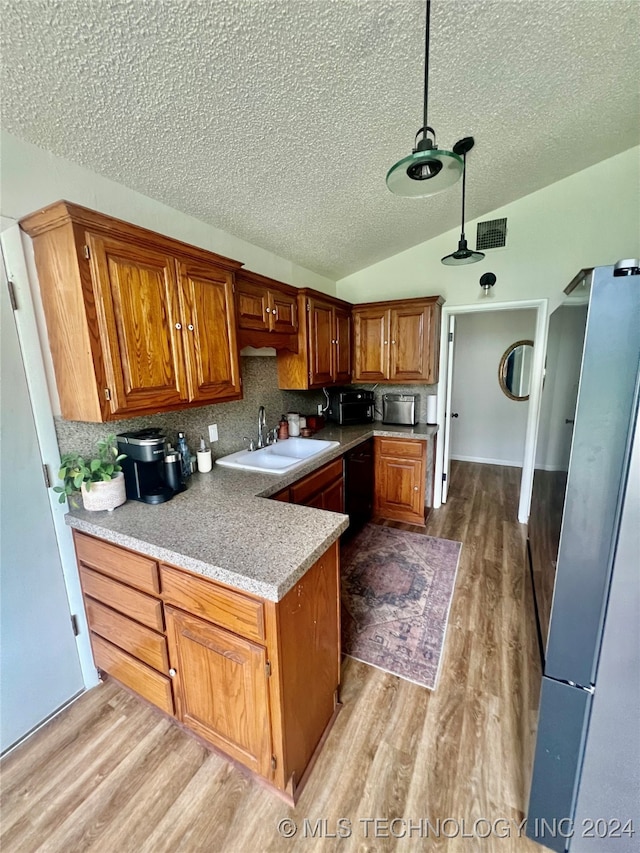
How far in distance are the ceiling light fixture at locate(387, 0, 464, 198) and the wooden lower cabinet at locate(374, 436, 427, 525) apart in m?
2.20

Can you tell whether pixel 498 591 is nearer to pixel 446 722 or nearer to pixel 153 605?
pixel 446 722

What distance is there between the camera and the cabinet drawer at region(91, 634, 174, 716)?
139 cm

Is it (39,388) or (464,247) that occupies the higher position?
(464,247)

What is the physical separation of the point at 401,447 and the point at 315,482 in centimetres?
124

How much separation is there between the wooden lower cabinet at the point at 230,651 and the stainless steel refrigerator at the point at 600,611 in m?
0.75

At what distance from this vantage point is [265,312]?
2268mm

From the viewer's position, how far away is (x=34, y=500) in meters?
1.42

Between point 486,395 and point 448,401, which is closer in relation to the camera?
point 448,401

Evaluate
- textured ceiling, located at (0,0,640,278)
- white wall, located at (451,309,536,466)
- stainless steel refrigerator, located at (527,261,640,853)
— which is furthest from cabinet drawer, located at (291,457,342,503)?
white wall, located at (451,309,536,466)

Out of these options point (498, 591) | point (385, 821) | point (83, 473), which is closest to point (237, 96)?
point (83, 473)

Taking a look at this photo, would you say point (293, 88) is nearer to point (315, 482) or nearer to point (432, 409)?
A: point (315, 482)

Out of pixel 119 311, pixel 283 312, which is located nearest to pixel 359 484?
pixel 283 312

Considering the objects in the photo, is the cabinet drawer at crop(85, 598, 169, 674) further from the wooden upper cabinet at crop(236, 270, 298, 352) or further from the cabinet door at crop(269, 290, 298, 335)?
the cabinet door at crop(269, 290, 298, 335)

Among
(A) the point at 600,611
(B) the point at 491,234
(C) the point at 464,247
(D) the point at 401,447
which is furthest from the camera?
(D) the point at 401,447
